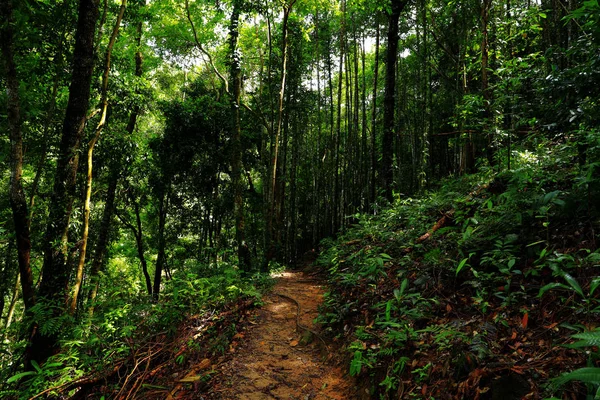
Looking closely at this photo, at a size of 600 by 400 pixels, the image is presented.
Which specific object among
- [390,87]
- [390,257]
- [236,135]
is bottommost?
[390,257]

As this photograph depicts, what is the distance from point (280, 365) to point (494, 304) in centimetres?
235

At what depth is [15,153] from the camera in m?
4.07

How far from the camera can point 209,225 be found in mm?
14469

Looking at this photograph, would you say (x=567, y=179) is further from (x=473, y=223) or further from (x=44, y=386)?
(x=44, y=386)

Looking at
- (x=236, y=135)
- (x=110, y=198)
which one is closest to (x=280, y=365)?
(x=236, y=135)

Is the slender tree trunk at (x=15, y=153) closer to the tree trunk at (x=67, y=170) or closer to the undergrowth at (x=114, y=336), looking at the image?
the tree trunk at (x=67, y=170)

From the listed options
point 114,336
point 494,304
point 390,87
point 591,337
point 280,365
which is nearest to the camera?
point 591,337

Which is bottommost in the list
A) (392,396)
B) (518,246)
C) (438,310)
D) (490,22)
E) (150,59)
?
(392,396)

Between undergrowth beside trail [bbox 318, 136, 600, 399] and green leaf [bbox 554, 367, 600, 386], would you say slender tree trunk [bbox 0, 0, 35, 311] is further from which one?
green leaf [bbox 554, 367, 600, 386]

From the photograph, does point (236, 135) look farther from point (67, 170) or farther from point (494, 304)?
point (494, 304)

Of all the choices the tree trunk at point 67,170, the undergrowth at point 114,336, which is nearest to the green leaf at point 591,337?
the undergrowth at point 114,336

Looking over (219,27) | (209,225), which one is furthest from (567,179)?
(209,225)

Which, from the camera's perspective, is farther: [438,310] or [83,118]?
[83,118]

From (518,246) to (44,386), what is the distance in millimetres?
5241
